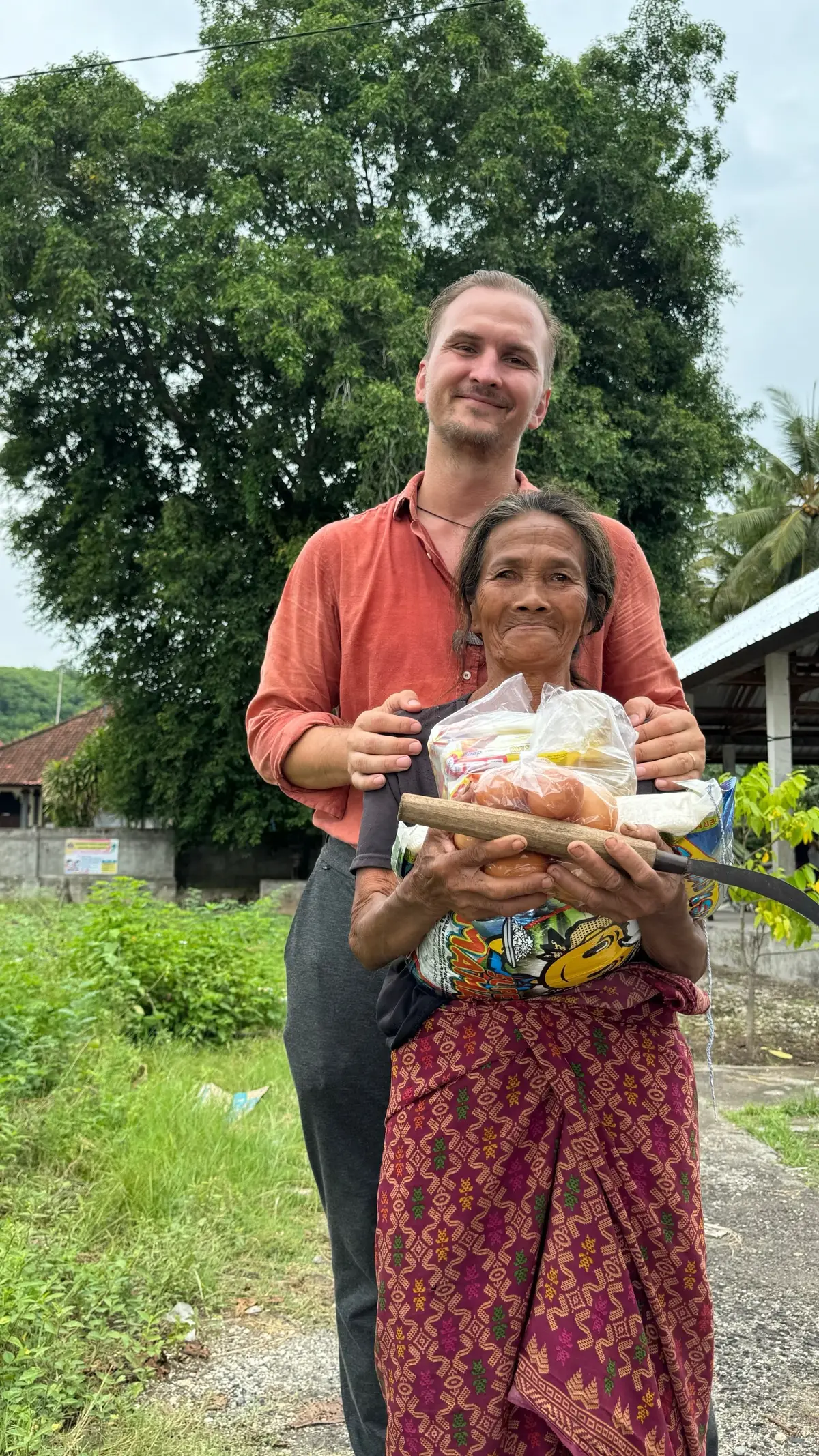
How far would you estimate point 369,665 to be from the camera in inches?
82.0

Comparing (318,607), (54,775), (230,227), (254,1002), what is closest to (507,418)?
(318,607)

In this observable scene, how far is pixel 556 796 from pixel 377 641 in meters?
0.85

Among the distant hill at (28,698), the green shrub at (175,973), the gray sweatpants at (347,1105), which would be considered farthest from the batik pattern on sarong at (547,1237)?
the distant hill at (28,698)

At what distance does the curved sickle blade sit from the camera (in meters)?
1.31

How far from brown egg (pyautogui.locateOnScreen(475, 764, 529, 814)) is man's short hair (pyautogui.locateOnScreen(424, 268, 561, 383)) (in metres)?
1.10

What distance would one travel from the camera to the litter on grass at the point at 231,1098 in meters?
4.71

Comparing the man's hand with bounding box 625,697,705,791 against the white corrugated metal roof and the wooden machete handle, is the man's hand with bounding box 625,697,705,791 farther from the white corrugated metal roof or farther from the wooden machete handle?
the white corrugated metal roof

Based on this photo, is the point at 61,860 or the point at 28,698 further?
the point at 28,698

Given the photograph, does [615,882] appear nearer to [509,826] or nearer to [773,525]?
[509,826]

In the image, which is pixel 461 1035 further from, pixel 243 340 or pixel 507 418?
pixel 243 340

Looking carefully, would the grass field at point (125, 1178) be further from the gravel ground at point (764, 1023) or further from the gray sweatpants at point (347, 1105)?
the gravel ground at point (764, 1023)

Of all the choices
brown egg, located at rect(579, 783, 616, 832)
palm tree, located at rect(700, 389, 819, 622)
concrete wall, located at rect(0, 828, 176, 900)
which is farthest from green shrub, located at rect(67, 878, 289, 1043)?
palm tree, located at rect(700, 389, 819, 622)

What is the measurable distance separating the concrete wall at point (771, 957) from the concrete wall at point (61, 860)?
8.52 meters

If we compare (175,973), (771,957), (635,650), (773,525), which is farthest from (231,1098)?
(773,525)
